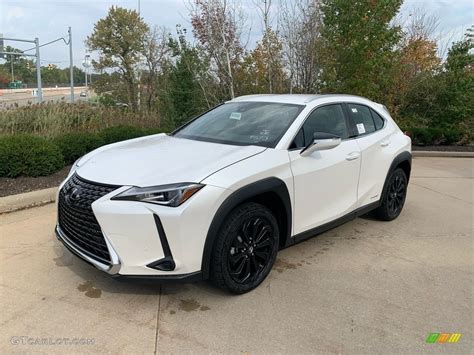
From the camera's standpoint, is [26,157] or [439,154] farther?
[439,154]

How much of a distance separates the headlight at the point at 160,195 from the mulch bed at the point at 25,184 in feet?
11.8

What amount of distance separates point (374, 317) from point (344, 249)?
52.5 inches

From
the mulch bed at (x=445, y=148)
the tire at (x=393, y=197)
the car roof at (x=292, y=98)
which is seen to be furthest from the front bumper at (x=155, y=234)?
the mulch bed at (x=445, y=148)

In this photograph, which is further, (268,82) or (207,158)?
(268,82)

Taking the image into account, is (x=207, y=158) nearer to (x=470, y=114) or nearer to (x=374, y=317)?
(x=374, y=317)

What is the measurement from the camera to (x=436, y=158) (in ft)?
35.7

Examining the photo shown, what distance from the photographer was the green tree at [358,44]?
10031 millimetres

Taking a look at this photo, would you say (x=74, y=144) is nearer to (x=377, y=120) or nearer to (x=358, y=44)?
(x=377, y=120)

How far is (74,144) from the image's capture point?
7133 mm

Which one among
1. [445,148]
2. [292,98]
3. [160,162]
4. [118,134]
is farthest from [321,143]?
[445,148]

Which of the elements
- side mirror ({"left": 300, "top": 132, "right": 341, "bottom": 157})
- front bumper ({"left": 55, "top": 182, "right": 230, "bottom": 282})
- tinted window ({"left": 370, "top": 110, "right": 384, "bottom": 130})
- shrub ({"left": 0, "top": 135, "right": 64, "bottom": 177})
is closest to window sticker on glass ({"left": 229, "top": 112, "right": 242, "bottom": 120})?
side mirror ({"left": 300, "top": 132, "right": 341, "bottom": 157})

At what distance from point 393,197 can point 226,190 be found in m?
3.10

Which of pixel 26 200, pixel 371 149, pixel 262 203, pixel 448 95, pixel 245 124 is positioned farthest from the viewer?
pixel 448 95

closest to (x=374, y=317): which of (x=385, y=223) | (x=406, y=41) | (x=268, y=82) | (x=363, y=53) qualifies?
(x=385, y=223)
